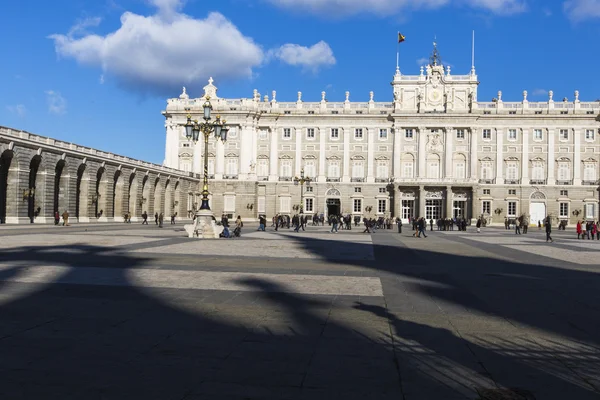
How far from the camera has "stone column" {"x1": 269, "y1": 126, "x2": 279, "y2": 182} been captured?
247 feet

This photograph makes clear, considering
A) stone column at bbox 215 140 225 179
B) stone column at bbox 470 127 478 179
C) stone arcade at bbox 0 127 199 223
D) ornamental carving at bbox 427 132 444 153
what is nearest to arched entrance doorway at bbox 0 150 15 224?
stone arcade at bbox 0 127 199 223

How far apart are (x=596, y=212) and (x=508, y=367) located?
247ft

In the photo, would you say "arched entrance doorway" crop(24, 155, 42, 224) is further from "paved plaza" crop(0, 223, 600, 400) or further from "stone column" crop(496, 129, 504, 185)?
"stone column" crop(496, 129, 504, 185)

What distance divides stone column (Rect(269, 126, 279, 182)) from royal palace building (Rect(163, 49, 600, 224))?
14 centimetres

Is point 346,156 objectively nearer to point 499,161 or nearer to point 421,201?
point 421,201

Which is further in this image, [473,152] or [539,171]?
[539,171]

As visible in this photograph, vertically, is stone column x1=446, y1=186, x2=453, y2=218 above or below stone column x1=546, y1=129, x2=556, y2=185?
below

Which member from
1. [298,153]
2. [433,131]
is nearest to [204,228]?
[298,153]

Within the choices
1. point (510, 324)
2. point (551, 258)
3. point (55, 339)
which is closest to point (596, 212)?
point (551, 258)

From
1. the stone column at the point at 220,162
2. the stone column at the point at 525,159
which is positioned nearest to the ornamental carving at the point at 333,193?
the stone column at the point at 220,162

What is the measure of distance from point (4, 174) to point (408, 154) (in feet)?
164

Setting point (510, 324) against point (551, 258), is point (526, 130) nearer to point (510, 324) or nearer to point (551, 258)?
point (551, 258)

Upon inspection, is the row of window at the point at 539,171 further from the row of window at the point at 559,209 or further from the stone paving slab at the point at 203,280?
the stone paving slab at the point at 203,280

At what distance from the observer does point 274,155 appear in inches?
2970
